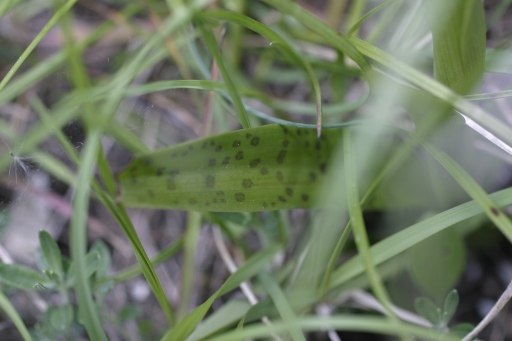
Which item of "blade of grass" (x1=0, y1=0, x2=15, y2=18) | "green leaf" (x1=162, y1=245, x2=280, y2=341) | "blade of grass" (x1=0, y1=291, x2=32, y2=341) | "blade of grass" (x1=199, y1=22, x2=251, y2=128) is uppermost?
"blade of grass" (x1=0, y1=0, x2=15, y2=18)

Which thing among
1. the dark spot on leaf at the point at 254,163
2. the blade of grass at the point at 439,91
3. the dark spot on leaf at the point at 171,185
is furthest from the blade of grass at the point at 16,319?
the blade of grass at the point at 439,91

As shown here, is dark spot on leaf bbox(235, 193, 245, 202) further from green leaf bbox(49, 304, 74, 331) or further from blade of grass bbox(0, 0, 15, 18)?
blade of grass bbox(0, 0, 15, 18)

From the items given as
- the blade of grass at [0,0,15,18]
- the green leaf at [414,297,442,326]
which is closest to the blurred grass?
the blade of grass at [0,0,15,18]

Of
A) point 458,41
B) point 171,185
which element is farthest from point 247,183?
point 458,41

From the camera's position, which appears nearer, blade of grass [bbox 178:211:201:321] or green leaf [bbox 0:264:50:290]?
green leaf [bbox 0:264:50:290]

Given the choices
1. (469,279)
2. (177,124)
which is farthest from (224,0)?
(469,279)

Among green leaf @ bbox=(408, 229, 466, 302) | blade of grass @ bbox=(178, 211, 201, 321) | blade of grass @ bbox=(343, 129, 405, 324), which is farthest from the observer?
blade of grass @ bbox=(178, 211, 201, 321)

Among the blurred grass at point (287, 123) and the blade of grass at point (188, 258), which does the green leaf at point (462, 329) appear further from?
the blade of grass at point (188, 258)
